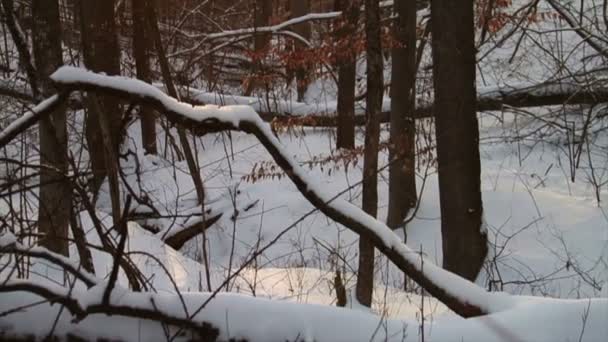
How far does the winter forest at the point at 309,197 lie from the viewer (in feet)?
6.66

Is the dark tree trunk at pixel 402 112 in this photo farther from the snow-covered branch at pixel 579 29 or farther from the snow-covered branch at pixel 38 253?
the snow-covered branch at pixel 38 253

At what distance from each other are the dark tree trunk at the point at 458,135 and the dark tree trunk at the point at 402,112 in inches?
66.1

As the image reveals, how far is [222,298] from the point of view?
81.4 inches

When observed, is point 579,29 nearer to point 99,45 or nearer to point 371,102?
point 371,102

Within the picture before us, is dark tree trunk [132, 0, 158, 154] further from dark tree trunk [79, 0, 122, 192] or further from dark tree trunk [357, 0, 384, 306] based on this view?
dark tree trunk [357, 0, 384, 306]

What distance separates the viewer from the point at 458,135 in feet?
21.8

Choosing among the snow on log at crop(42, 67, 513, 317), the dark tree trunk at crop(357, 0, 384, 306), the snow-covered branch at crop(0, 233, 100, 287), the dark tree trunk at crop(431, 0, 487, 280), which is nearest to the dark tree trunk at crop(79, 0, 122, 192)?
the dark tree trunk at crop(357, 0, 384, 306)

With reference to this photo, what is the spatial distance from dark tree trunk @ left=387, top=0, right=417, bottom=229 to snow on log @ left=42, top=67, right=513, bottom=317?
603cm

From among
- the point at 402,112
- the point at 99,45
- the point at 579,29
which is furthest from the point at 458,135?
the point at 99,45

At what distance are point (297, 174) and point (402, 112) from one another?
6955mm

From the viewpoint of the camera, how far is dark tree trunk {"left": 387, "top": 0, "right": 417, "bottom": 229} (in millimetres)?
8828

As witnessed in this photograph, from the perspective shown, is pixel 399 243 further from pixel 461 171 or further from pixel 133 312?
pixel 461 171

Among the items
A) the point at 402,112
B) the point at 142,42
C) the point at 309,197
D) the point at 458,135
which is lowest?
the point at 309,197

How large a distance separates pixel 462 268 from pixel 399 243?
188 inches
